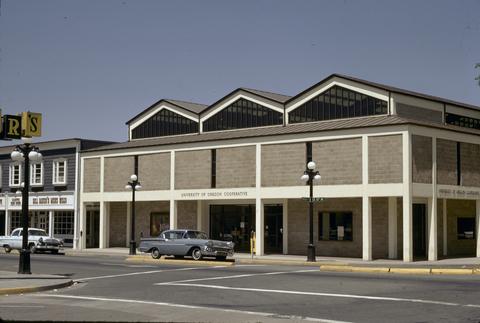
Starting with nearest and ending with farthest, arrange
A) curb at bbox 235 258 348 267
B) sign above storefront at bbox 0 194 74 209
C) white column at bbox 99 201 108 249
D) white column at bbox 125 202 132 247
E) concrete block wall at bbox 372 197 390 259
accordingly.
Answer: curb at bbox 235 258 348 267 → concrete block wall at bbox 372 197 390 259 → white column at bbox 99 201 108 249 → white column at bbox 125 202 132 247 → sign above storefront at bbox 0 194 74 209

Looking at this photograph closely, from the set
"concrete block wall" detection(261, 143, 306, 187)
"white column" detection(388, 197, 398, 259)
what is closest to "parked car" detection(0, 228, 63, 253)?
"concrete block wall" detection(261, 143, 306, 187)

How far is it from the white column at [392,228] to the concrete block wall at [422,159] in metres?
2.32

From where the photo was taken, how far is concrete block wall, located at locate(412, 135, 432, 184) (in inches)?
1442

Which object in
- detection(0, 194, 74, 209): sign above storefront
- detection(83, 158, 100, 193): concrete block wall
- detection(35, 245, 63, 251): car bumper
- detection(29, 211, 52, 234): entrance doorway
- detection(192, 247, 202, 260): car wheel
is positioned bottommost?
detection(35, 245, 63, 251): car bumper

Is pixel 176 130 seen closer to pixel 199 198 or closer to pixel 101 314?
pixel 199 198

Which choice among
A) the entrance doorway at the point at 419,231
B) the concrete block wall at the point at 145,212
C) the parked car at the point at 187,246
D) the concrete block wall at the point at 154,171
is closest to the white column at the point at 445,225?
the entrance doorway at the point at 419,231

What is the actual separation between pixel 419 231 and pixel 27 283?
24.9 metres

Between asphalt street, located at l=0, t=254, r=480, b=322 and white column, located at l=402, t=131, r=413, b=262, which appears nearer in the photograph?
asphalt street, located at l=0, t=254, r=480, b=322

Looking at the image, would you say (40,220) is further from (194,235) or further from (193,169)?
(194,235)

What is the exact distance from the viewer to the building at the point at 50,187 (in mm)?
54781

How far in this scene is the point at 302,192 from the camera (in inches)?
1591

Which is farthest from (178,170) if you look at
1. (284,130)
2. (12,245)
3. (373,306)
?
(373,306)

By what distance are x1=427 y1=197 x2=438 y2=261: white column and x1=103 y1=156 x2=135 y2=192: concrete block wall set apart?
20.6 meters

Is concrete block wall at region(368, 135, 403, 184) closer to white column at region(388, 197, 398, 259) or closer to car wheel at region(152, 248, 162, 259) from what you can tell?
white column at region(388, 197, 398, 259)
